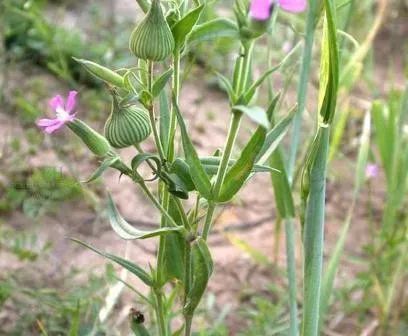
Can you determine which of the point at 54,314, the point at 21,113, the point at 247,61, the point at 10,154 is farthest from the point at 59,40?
the point at 247,61

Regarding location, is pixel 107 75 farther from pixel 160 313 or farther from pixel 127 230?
pixel 160 313

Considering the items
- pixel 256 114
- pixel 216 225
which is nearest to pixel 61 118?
pixel 256 114

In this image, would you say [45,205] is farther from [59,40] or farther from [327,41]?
[327,41]

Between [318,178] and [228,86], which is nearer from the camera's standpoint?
[228,86]

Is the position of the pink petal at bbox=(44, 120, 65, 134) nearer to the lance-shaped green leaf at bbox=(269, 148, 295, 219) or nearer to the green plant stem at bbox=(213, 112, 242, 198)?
the green plant stem at bbox=(213, 112, 242, 198)

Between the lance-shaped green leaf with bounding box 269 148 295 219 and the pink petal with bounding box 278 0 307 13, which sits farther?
the lance-shaped green leaf with bounding box 269 148 295 219

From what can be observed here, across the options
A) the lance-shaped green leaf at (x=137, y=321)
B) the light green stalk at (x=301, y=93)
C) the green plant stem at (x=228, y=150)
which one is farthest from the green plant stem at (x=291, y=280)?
the green plant stem at (x=228, y=150)

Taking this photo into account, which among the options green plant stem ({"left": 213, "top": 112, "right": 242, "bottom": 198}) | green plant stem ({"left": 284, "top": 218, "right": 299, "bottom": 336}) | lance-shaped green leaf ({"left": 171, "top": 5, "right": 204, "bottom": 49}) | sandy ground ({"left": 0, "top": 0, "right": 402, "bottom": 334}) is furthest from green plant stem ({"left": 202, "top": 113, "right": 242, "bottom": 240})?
sandy ground ({"left": 0, "top": 0, "right": 402, "bottom": 334})
